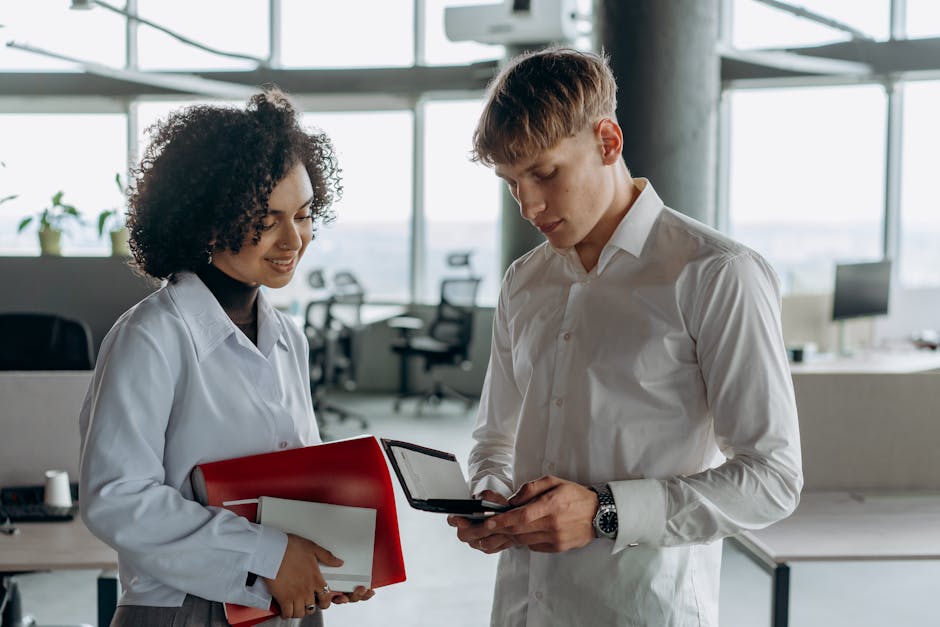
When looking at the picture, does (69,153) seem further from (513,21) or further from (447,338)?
(513,21)

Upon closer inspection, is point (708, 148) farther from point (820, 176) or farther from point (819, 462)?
point (820, 176)

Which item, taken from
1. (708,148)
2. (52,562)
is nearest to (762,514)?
(52,562)

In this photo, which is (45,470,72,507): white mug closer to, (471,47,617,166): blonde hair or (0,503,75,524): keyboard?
(0,503,75,524): keyboard

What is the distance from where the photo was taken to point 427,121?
8.61 m

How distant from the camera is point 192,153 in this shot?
135 centimetres

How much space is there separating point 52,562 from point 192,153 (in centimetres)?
124

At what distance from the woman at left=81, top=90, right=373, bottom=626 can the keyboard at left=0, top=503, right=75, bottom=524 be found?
3.92 ft

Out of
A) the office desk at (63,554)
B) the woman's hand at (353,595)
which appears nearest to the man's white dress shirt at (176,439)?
the woman's hand at (353,595)

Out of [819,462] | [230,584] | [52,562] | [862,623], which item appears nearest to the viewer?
[230,584]

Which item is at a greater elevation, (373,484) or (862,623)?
(373,484)

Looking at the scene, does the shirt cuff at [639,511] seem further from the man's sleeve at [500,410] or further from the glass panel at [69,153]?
the glass panel at [69,153]

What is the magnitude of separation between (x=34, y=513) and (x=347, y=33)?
22.3 feet

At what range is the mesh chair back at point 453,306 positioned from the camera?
741 centimetres

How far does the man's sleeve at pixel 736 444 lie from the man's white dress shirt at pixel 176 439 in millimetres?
563
